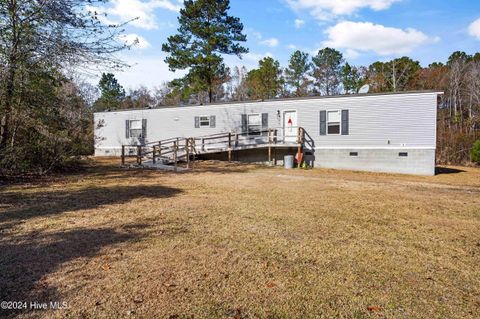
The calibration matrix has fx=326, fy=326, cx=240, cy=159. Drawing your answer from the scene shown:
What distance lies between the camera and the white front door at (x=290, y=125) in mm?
16953

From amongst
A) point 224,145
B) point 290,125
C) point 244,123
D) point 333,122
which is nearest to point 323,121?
point 333,122

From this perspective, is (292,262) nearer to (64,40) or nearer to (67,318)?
(67,318)

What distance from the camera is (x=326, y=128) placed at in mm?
16312

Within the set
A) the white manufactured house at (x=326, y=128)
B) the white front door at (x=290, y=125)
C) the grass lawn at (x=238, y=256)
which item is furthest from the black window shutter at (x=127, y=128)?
the grass lawn at (x=238, y=256)

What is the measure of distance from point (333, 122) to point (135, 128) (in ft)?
41.1

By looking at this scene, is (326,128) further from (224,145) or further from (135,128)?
(135,128)

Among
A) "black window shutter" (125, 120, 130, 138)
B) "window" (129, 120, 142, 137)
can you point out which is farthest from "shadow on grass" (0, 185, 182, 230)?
"black window shutter" (125, 120, 130, 138)

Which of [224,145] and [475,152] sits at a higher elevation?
[224,145]

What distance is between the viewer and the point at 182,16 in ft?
85.8

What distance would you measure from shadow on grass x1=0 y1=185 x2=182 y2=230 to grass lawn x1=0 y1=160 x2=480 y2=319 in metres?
0.05

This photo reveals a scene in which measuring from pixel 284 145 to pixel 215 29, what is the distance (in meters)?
13.8

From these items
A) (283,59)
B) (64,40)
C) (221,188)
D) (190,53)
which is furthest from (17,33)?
(283,59)

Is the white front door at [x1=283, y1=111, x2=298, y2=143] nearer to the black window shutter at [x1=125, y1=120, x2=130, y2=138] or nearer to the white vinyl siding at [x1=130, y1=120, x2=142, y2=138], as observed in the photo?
the white vinyl siding at [x1=130, y1=120, x2=142, y2=138]

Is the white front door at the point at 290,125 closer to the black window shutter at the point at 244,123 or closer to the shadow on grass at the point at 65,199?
the black window shutter at the point at 244,123
